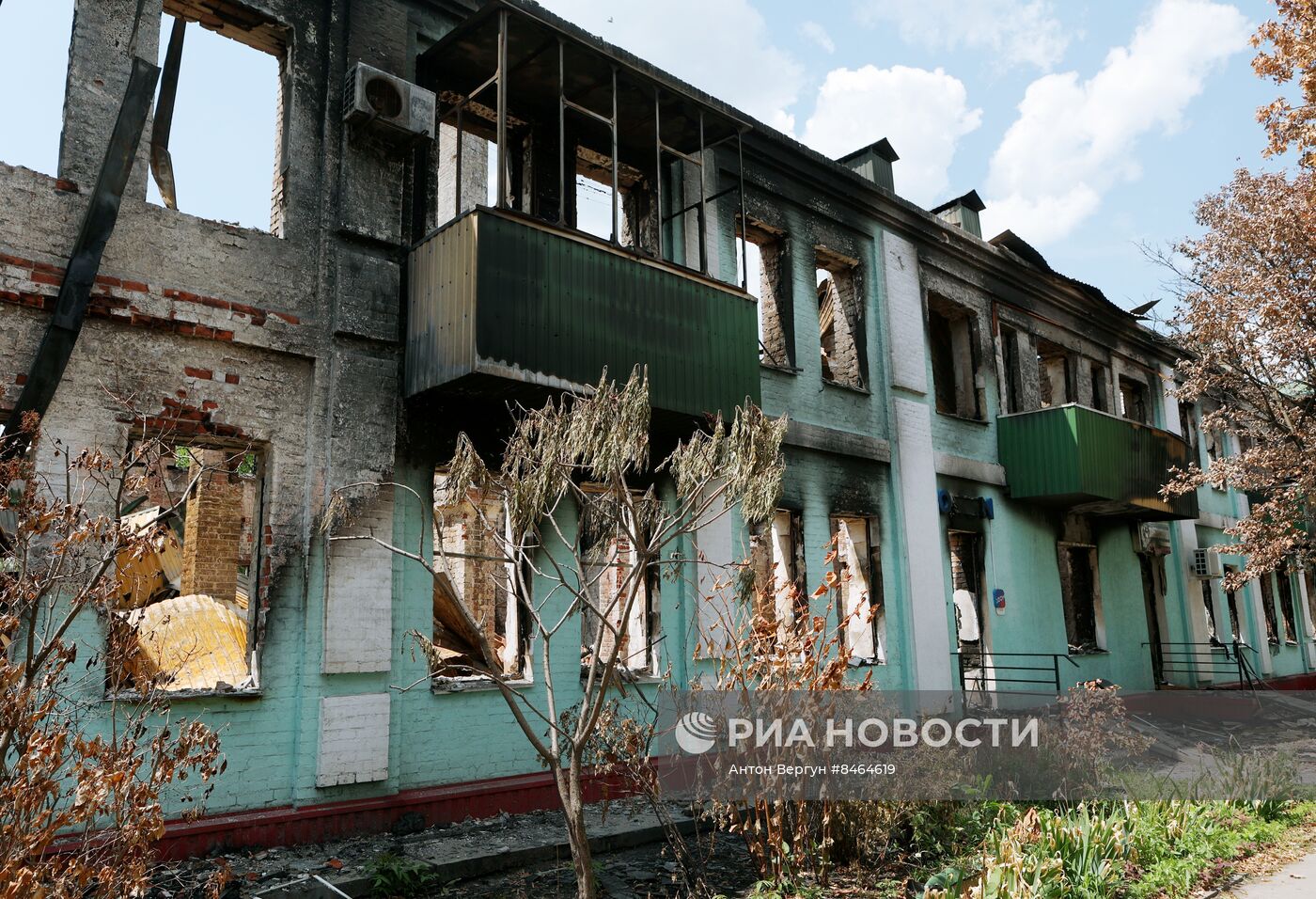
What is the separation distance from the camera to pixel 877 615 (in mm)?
12414

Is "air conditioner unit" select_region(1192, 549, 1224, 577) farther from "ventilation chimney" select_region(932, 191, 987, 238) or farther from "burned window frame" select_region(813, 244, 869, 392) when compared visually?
"burned window frame" select_region(813, 244, 869, 392)

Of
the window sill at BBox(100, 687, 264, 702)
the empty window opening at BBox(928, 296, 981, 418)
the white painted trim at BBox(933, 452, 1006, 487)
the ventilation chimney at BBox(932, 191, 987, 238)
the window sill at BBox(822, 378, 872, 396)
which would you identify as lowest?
the window sill at BBox(100, 687, 264, 702)

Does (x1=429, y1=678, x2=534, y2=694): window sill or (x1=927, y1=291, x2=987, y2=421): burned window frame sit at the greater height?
(x1=927, y1=291, x2=987, y2=421): burned window frame

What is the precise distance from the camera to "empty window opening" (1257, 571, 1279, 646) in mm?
22156

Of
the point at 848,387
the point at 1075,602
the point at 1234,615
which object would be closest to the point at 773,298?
the point at 848,387

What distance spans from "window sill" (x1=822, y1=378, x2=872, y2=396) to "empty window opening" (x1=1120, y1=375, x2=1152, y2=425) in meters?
9.71

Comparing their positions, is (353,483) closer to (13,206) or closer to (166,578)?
(13,206)

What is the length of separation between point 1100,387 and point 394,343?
49.5 ft

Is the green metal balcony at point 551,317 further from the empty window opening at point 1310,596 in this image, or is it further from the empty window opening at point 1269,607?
the empty window opening at point 1310,596

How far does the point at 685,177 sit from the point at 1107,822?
8.02 meters

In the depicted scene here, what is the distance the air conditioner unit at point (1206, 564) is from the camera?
19219 mm

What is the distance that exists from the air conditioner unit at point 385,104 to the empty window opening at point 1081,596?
12456mm

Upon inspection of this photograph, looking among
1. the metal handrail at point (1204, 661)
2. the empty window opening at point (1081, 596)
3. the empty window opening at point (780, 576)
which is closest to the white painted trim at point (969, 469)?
the empty window opening at point (1081, 596)

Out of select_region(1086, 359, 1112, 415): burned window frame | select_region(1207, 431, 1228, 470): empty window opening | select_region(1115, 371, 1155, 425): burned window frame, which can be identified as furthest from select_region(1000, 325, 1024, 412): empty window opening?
select_region(1207, 431, 1228, 470): empty window opening
